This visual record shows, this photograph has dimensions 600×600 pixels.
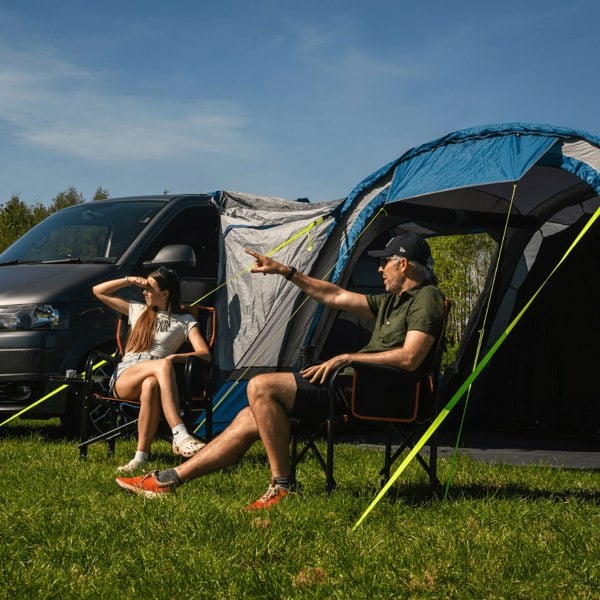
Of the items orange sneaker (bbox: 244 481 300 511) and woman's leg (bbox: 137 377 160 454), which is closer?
orange sneaker (bbox: 244 481 300 511)

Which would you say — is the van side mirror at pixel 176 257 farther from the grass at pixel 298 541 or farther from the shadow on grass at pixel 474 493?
the shadow on grass at pixel 474 493

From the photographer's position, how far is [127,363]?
6.18m

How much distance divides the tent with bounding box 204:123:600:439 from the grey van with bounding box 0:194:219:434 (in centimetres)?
31

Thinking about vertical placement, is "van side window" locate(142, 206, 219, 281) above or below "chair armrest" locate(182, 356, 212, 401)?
above

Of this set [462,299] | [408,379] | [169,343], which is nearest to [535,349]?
[462,299]

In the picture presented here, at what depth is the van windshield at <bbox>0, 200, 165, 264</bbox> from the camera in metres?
7.59

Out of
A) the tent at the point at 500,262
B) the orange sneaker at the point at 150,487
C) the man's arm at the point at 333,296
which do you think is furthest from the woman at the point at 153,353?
the tent at the point at 500,262

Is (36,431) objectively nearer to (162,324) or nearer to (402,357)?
(162,324)

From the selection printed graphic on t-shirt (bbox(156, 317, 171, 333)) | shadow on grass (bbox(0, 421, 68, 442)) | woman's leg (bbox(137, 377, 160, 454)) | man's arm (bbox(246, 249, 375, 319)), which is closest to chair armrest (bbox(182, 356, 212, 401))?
woman's leg (bbox(137, 377, 160, 454))

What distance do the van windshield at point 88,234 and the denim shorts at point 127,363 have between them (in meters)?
1.34

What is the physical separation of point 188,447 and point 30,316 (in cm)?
196

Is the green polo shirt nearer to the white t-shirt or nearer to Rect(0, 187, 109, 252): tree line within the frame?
the white t-shirt

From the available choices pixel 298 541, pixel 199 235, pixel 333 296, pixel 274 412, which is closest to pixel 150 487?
pixel 274 412

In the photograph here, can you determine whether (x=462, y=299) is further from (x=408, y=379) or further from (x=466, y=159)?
(x=408, y=379)
